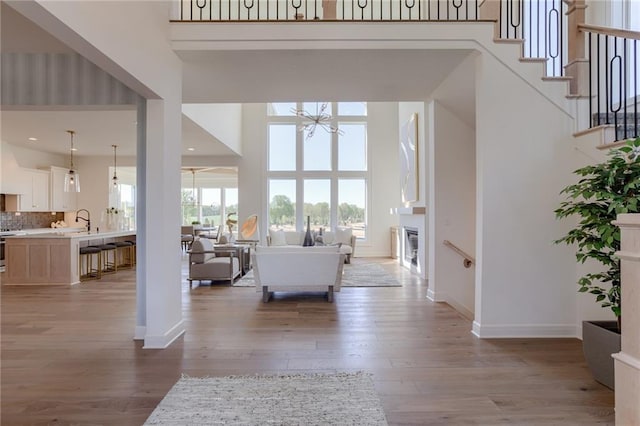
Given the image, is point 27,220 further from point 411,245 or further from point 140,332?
point 411,245

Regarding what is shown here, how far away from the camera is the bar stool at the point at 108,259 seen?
281 inches

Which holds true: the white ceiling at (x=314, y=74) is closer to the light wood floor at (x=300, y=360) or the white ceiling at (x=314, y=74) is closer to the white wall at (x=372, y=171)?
the light wood floor at (x=300, y=360)

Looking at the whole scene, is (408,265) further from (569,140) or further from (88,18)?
(88,18)

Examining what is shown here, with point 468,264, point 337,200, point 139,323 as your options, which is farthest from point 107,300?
point 337,200

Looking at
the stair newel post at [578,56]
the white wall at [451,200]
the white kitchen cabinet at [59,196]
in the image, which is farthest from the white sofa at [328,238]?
the stair newel post at [578,56]

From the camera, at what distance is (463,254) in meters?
4.70

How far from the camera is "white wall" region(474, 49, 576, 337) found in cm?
343

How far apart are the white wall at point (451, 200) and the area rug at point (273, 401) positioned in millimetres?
2606

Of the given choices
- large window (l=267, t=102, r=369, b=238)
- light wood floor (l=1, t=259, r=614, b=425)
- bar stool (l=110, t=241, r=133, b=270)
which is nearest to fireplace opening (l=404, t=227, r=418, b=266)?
large window (l=267, t=102, r=369, b=238)

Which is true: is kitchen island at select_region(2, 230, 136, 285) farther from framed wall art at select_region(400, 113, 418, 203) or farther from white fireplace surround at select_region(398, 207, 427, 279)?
framed wall art at select_region(400, 113, 418, 203)

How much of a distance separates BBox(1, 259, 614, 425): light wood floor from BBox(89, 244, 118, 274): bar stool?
8.13 feet

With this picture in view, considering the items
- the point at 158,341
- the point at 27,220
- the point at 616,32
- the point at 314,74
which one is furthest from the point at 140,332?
the point at 27,220

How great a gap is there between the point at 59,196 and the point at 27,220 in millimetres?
901

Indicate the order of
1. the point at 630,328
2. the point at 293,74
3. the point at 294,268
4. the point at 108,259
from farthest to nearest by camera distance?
the point at 108,259, the point at 294,268, the point at 293,74, the point at 630,328
